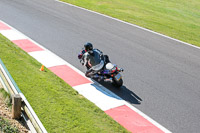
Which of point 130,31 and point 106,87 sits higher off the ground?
point 130,31

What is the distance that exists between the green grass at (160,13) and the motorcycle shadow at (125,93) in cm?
853

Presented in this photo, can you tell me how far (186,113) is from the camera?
8.60 m

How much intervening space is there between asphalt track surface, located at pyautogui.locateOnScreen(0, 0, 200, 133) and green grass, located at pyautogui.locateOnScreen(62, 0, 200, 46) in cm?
150

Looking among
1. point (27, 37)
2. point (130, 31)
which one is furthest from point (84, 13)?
point (27, 37)

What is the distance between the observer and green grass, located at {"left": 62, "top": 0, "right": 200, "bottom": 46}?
18.4 metres

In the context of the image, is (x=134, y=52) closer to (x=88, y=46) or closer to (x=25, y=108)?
(x=88, y=46)

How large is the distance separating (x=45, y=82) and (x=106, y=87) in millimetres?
2351

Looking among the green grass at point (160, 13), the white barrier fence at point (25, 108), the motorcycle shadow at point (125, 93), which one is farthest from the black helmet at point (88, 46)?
the green grass at point (160, 13)

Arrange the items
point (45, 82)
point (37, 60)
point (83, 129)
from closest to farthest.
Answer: point (83, 129) < point (45, 82) < point (37, 60)

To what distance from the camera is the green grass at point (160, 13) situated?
60.2 ft

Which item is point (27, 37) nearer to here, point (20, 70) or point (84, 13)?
point (20, 70)

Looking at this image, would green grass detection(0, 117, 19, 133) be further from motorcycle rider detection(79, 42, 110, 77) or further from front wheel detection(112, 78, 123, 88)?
front wheel detection(112, 78, 123, 88)

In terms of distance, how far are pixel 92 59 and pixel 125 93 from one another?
6.06 ft

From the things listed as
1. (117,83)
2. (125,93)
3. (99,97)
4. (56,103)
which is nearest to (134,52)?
(117,83)
